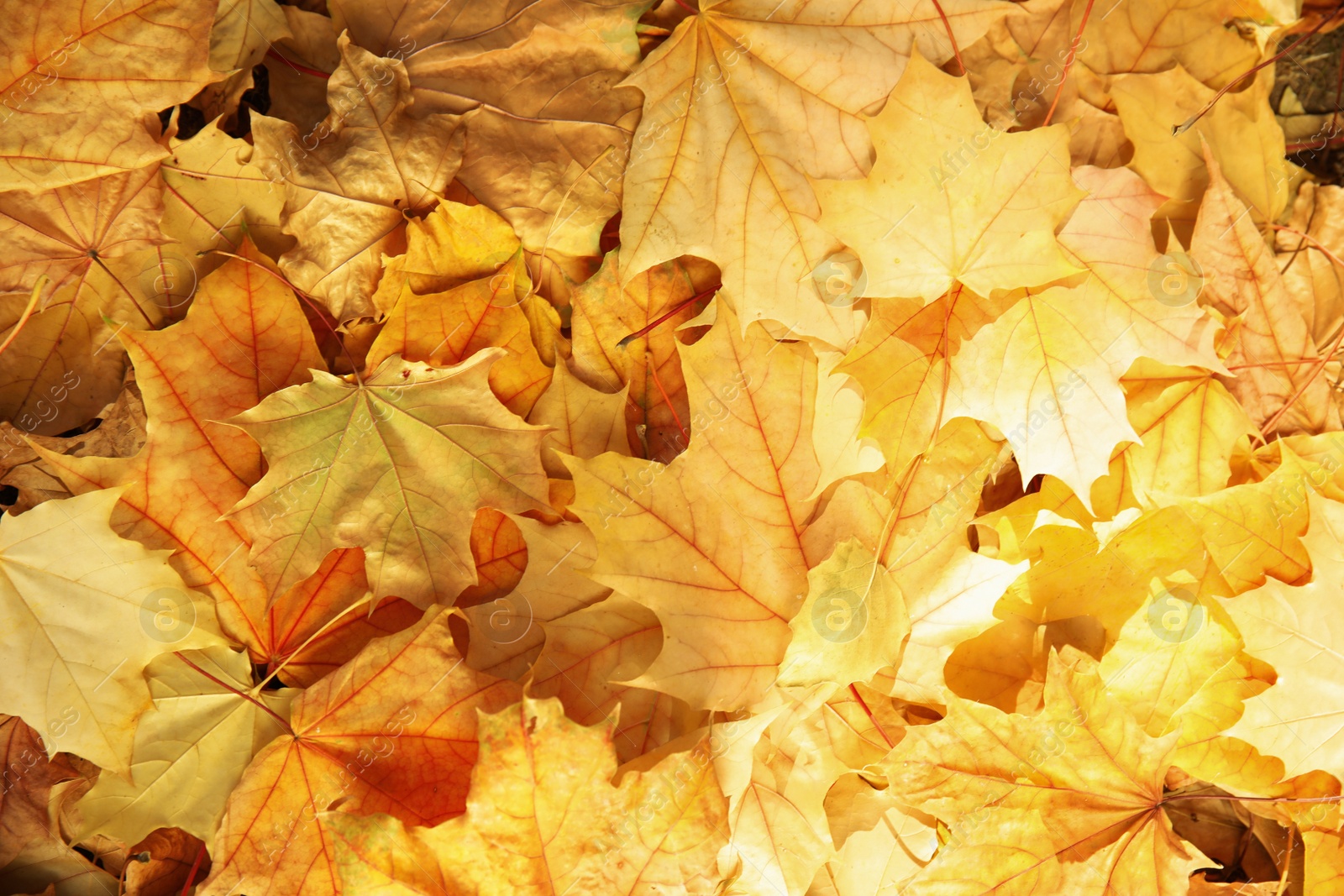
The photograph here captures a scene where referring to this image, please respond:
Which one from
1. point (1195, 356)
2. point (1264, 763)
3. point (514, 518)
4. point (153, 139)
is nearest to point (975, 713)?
point (1264, 763)

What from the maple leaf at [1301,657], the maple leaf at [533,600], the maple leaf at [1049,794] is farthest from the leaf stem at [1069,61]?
the maple leaf at [533,600]

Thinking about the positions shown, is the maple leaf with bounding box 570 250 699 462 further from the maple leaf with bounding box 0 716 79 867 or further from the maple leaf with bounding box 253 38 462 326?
the maple leaf with bounding box 0 716 79 867

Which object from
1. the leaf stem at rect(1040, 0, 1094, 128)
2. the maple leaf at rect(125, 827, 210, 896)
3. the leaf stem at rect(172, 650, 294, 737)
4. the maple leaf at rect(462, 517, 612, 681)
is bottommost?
the maple leaf at rect(125, 827, 210, 896)

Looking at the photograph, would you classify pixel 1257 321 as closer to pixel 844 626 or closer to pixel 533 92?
pixel 844 626

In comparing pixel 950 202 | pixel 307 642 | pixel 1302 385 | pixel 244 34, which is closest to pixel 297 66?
pixel 244 34

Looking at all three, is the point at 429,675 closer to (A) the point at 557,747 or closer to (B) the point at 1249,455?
(A) the point at 557,747

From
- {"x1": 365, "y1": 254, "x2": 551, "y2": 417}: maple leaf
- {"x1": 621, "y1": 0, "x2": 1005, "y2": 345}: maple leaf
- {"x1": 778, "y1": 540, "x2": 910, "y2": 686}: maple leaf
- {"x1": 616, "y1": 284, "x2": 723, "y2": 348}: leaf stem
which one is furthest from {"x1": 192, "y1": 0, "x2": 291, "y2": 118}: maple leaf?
{"x1": 778, "y1": 540, "x2": 910, "y2": 686}: maple leaf

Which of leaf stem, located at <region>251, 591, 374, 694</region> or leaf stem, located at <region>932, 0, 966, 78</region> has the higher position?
leaf stem, located at <region>932, 0, 966, 78</region>
